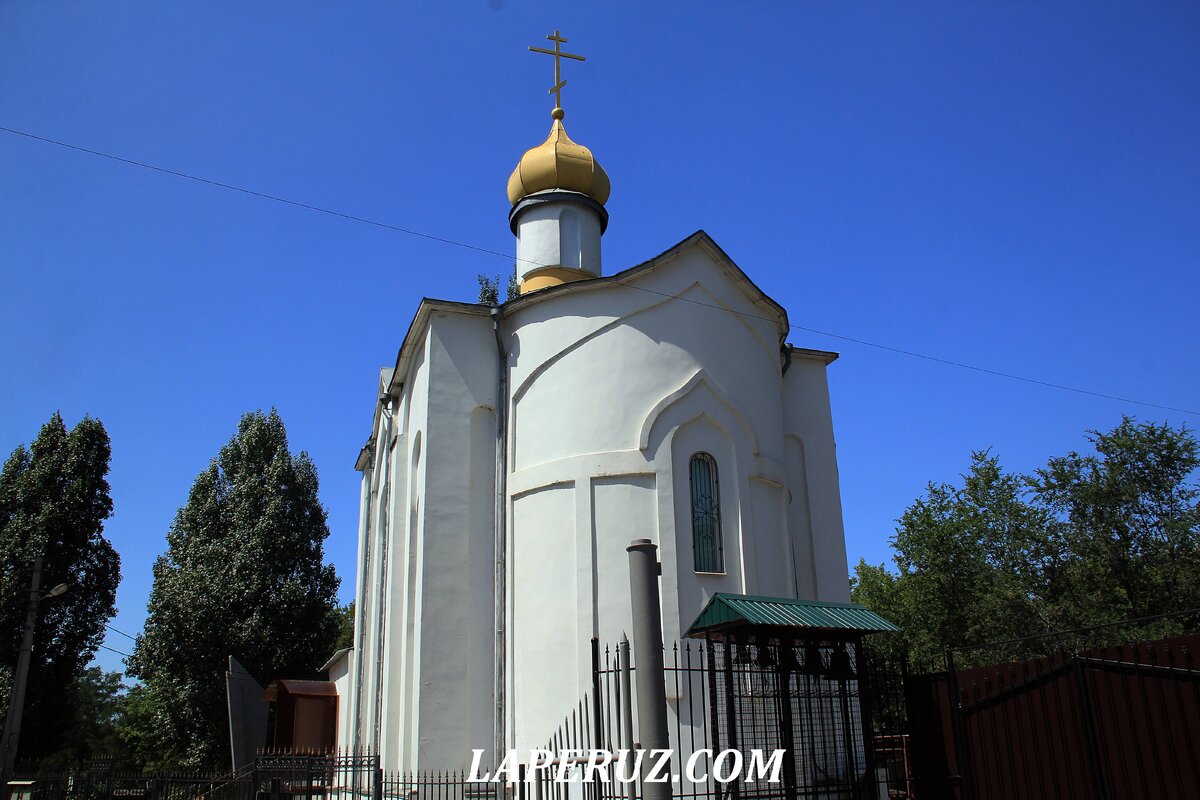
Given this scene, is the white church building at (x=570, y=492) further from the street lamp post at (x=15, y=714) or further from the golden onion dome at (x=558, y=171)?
the street lamp post at (x=15, y=714)

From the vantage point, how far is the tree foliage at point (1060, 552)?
24031mm

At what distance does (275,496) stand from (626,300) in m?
17.6

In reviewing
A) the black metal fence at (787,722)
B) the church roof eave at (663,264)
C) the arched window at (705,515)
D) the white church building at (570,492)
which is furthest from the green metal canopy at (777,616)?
the church roof eave at (663,264)

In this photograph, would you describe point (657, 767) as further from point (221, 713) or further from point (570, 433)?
point (221, 713)

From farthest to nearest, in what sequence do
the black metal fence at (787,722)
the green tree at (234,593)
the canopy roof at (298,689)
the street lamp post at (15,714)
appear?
1. the green tree at (234,593)
2. the canopy roof at (298,689)
3. the street lamp post at (15,714)
4. the black metal fence at (787,722)

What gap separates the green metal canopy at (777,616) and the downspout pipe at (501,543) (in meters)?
3.69

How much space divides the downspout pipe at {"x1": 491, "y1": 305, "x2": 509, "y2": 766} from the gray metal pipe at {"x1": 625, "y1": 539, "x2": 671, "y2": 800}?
22.2 ft

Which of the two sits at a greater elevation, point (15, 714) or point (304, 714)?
point (15, 714)

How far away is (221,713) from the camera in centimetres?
2483

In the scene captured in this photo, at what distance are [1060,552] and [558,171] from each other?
18.9 metres

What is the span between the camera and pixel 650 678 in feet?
20.8

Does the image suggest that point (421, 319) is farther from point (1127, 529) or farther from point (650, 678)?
point (1127, 529)

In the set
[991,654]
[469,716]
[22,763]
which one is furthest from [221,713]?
[991,654]

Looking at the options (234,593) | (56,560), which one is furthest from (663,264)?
(56,560)
